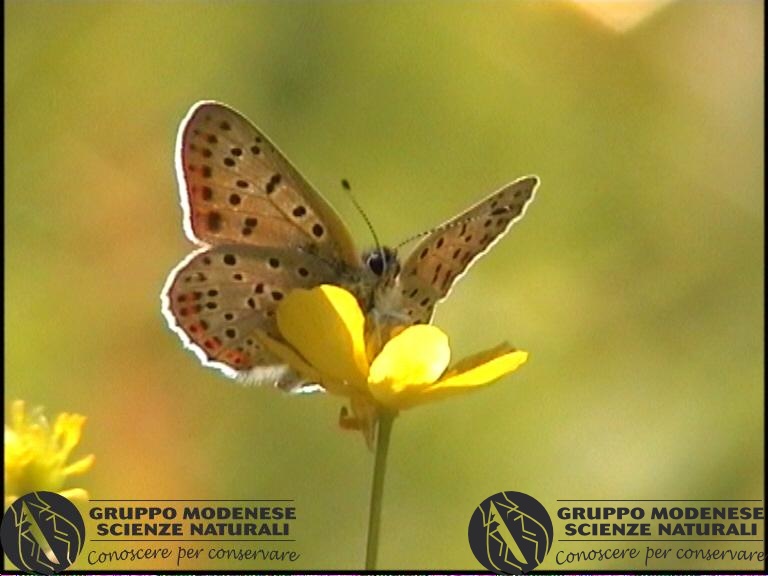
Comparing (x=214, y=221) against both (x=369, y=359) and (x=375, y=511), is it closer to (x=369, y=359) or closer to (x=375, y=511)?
(x=369, y=359)

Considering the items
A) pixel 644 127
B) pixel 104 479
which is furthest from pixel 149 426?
pixel 644 127

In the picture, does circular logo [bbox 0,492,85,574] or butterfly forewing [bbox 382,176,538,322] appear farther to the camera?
butterfly forewing [bbox 382,176,538,322]

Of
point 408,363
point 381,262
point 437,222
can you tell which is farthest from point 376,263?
point 437,222

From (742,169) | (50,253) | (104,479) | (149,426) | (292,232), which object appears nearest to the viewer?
(292,232)

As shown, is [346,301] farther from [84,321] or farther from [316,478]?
[84,321]

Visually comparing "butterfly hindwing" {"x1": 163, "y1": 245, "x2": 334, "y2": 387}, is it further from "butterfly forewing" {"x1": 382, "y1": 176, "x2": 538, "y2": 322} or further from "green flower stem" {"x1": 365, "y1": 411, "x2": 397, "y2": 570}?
"green flower stem" {"x1": 365, "y1": 411, "x2": 397, "y2": 570}

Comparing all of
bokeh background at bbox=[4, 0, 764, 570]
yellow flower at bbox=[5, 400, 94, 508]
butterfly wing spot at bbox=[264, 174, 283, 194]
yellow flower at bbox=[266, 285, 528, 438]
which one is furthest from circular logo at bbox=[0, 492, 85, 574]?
bokeh background at bbox=[4, 0, 764, 570]
